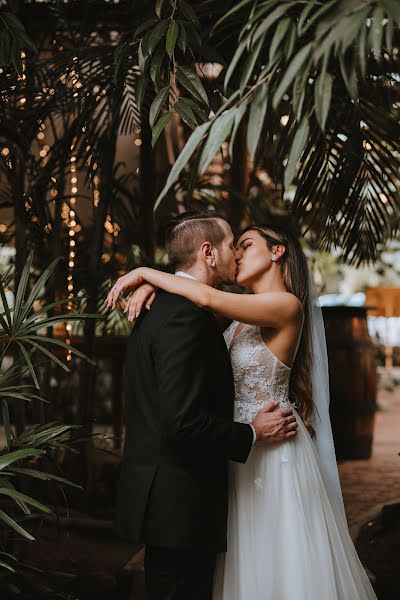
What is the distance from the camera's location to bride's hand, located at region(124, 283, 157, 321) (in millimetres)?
1884

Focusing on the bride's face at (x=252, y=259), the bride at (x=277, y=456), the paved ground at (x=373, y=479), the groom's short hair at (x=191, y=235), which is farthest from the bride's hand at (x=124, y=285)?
the paved ground at (x=373, y=479)

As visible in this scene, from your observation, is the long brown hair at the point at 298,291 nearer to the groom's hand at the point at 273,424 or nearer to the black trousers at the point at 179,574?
the groom's hand at the point at 273,424

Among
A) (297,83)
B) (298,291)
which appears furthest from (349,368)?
(297,83)

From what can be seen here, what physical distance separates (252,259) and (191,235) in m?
0.27

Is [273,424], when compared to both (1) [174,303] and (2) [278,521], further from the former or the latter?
(1) [174,303]

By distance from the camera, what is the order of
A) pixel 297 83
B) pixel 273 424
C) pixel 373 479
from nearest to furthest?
pixel 297 83
pixel 273 424
pixel 373 479

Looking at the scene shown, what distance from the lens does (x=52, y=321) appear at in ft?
6.80

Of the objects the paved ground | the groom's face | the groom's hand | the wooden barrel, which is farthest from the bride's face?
the wooden barrel

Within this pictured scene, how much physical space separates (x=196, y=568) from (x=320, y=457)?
572mm

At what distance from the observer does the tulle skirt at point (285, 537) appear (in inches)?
75.2

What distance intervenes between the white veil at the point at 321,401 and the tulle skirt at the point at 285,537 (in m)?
0.16

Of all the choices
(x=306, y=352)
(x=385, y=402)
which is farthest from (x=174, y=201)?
(x=385, y=402)

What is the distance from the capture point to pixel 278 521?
1.97m

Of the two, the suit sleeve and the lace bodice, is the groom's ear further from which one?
the lace bodice
